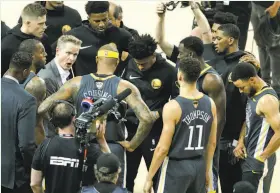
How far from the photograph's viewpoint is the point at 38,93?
8.48 meters

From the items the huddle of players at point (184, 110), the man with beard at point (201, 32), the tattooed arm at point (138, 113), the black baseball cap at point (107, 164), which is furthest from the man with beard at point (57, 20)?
the black baseball cap at point (107, 164)

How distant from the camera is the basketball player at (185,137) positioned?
26.7 ft

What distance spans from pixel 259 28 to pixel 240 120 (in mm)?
4133

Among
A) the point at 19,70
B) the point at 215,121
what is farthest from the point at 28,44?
the point at 215,121

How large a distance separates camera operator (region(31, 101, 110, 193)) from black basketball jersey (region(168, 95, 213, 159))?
87cm

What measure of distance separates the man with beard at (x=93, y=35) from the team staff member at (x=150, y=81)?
70cm

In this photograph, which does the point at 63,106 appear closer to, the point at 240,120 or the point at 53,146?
the point at 53,146

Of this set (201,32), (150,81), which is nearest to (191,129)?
(150,81)

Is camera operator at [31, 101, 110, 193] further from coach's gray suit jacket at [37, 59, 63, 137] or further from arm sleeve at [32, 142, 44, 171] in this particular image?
coach's gray suit jacket at [37, 59, 63, 137]

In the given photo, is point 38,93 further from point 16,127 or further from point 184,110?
point 184,110

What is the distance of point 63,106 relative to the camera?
301 inches

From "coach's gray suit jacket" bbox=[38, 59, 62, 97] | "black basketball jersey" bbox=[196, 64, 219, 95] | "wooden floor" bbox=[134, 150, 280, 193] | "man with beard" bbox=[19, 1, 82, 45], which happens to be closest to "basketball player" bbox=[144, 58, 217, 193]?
Answer: "black basketball jersey" bbox=[196, 64, 219, 95]

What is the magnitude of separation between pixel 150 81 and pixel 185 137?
1322 mm

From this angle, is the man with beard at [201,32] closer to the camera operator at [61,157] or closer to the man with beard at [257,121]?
the man with beard at [257,121]
